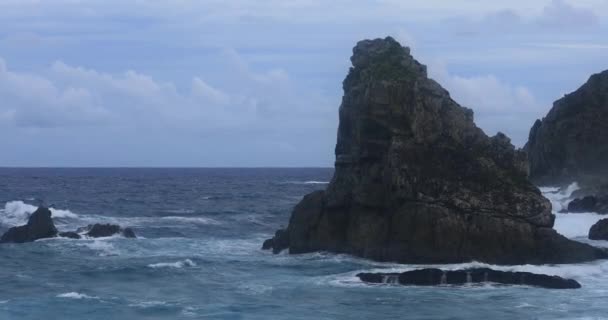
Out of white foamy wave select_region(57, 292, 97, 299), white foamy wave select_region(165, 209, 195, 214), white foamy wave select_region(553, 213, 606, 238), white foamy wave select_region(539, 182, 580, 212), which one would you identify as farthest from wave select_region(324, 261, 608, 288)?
white foamy wave select_region(165, 209, 195, 214)

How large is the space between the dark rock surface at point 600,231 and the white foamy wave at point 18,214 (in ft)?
139

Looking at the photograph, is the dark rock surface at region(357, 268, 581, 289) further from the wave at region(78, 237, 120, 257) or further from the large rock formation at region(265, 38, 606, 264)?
the wave at region(78, 237, 120, 257)

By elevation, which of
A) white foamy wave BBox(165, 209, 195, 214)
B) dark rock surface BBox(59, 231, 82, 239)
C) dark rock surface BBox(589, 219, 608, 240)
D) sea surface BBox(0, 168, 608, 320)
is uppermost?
dark rock surface BBox(589, 219, 608, 240)

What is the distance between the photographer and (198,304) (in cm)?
4053

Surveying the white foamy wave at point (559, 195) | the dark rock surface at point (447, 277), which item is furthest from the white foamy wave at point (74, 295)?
the white foamy wave at point (559, 195)

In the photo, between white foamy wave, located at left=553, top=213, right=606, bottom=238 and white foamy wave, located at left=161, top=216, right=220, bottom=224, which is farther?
white foamy wave, located at left=161, top=216, right=220, bottom=224

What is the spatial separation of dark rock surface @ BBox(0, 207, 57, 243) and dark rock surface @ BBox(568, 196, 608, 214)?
129 feet

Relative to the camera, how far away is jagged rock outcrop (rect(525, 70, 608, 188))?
100438 mm

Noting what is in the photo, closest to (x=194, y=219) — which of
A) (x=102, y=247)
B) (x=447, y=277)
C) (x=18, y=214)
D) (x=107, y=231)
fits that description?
(x=18, y=214)

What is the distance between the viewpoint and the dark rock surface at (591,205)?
74.8 meters

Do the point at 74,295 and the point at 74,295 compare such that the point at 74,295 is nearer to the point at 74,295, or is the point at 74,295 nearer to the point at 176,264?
the point at 74,295

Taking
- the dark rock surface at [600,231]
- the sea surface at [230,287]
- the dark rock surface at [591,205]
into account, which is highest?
the dark rock surface at [591,205]

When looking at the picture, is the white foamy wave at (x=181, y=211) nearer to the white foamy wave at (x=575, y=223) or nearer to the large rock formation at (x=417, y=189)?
the white foamy wave at (x=575, y=223)

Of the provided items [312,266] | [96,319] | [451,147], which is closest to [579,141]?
[451,147]
